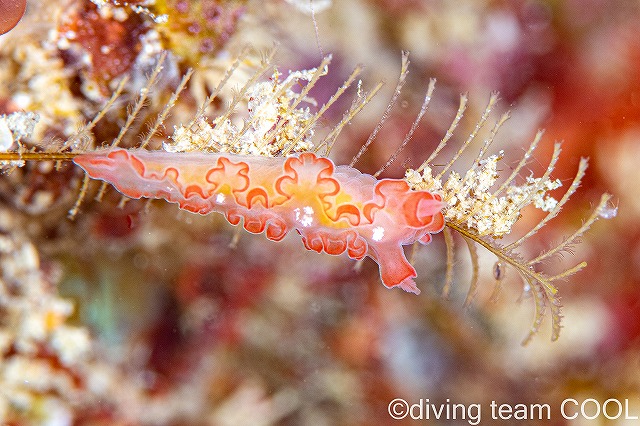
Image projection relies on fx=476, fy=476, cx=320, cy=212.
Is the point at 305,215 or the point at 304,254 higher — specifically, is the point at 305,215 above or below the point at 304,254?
above

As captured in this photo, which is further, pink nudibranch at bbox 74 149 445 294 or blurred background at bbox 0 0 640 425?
blurred background at bbox 0 0 640 425

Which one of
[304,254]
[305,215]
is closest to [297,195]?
[305,215]

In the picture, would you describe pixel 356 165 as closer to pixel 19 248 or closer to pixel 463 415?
pixel 463 415


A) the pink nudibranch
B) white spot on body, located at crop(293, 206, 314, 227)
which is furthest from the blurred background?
white spot on body, located at crop(293, 206, 314, 227)

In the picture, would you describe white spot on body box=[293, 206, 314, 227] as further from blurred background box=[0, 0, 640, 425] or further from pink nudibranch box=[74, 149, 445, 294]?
blurred background box=[0, 0, 640, 425]

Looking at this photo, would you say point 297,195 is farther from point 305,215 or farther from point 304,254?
point 304,254

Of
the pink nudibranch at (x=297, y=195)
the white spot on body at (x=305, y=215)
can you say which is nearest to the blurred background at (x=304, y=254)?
the pink nudibranch at (x=297, y=195)

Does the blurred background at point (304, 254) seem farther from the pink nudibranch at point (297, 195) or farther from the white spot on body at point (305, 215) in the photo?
Result: the white spot on body at point (305, 215)
